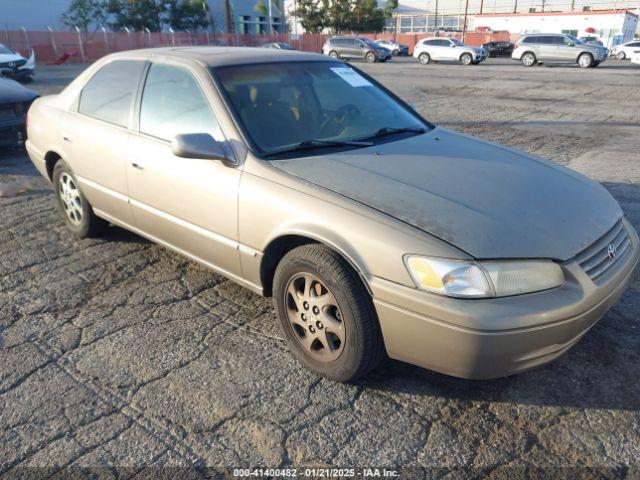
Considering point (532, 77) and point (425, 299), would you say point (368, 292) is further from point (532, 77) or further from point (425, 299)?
point (532, 77)

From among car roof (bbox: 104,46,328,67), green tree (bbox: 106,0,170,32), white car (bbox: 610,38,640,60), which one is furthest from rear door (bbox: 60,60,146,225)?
green tree (bbox: 106,0,170,32)

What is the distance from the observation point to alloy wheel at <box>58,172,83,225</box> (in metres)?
4.45

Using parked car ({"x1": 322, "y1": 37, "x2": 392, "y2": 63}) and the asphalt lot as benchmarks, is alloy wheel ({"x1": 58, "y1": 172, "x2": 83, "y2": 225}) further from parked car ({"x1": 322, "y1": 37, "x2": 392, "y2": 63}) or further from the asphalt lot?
parked car ({"x1": 322, "y1": 37, "x2": 392, "y2": 63})

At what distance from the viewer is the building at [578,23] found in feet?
178

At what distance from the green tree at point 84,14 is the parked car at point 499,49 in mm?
Answer: 31874

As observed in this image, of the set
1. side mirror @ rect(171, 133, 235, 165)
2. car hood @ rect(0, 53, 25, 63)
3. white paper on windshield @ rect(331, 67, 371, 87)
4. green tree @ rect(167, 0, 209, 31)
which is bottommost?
side mirror @ rect(171, 133, 235, 165)

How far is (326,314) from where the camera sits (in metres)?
2.67

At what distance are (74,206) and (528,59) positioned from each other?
28929 mm

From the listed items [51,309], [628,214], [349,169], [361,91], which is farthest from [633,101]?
[51,309]

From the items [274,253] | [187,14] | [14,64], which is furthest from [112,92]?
[187,14]

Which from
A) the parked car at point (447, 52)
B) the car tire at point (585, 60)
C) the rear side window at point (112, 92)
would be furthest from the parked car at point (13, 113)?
the parked car at point (447, 52)

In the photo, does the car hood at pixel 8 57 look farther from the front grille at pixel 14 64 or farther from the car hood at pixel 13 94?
the car hood at pixel 13 94

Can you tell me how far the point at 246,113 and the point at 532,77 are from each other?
1987 cm

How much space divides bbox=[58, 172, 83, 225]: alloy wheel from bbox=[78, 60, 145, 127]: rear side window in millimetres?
640
